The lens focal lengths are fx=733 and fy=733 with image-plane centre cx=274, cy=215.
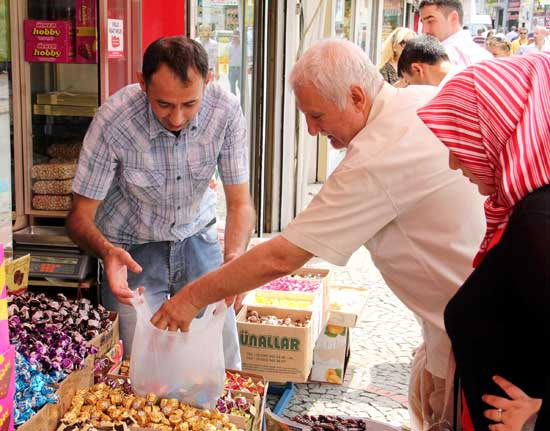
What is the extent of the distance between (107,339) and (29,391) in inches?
20.6

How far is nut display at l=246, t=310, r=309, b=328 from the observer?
3.96m

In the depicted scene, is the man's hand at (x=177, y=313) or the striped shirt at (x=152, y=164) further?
the striped shirt at (x=152, y=164)

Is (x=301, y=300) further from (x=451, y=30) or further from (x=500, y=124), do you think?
(x=451, y=30)

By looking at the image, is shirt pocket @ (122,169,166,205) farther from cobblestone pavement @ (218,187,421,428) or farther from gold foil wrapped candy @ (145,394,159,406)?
cobblestone pavement @ (218,187,421,428)

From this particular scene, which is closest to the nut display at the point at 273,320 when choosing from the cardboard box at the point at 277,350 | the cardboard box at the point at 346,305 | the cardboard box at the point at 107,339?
the cardboard box at the point at 277,350

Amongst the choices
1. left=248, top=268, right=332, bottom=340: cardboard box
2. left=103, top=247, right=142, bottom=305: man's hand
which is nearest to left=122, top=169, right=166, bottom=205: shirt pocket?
left=103, top=247, right=142, bottom=305: man's hand

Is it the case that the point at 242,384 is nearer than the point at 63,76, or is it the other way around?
the point at 242,384

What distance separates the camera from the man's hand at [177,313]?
7.51 ft

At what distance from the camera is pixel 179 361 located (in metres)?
2.39

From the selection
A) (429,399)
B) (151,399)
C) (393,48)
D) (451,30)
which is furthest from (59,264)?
(393,48)

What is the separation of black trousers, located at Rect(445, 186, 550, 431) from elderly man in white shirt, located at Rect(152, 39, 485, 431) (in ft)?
1.31

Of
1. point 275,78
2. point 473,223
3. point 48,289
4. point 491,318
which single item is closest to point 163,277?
point 48,289

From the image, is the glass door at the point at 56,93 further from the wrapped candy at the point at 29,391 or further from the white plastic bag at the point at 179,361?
the wrapped candy at the point at 29,391

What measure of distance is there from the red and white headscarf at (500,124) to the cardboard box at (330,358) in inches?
102
